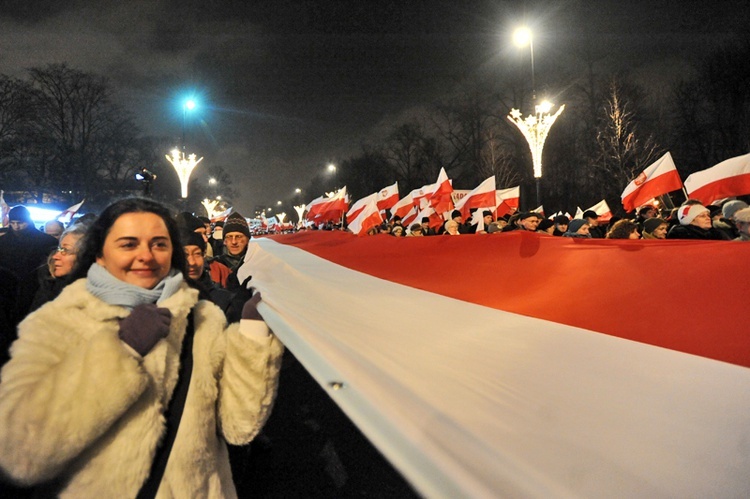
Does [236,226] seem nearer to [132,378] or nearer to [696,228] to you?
[132,378]

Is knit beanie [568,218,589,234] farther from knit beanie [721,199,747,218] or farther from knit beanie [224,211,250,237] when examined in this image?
knit beanie [224,211,250,237]

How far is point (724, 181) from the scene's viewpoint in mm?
6664

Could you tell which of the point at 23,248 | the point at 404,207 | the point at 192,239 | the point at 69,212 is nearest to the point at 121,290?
the point at 192,239

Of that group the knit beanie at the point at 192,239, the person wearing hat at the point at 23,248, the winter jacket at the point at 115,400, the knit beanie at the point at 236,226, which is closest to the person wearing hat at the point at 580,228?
the knit beanie at the point at 236,226

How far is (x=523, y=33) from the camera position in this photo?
14930 millimetres

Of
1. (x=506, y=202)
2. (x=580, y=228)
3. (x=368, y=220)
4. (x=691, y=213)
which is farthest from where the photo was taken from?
(x=506, y=202)

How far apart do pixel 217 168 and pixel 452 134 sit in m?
44.2

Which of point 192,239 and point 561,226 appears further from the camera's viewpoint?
point 561,226

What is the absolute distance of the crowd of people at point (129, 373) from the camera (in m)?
1.21

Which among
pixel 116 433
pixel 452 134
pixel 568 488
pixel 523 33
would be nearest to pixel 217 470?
pixel 116 433

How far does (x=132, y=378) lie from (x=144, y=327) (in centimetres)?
19

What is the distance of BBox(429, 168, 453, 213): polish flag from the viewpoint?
12867 mm

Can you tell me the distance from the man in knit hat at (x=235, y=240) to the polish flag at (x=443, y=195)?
8775 millimetres

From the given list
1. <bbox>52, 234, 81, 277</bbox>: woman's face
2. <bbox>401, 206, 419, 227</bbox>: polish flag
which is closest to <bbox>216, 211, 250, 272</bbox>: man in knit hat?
<bbox>52, 234, 81, 277</bbox>: woman's face
